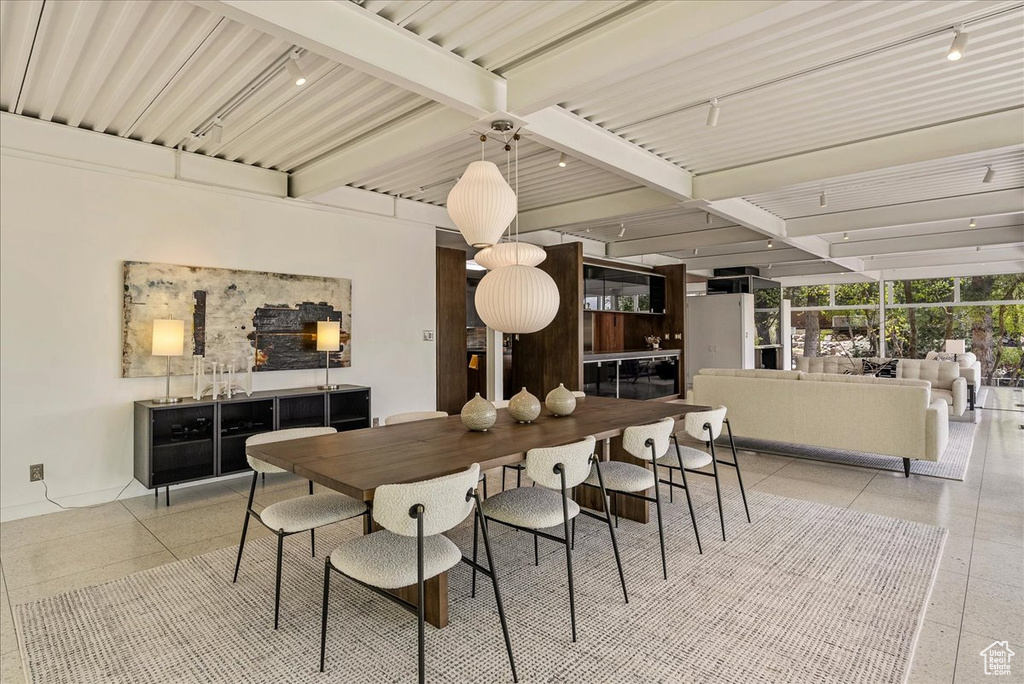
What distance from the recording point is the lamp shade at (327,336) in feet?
16.3

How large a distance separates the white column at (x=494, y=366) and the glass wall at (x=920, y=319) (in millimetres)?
10498

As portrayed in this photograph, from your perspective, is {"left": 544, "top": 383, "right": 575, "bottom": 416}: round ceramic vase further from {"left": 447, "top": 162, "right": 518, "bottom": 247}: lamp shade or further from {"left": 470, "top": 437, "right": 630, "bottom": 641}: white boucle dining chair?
{"left": 447, "top": 162, "right": 518, "bottom": 247}: lamp shade

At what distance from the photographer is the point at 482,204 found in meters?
2.94

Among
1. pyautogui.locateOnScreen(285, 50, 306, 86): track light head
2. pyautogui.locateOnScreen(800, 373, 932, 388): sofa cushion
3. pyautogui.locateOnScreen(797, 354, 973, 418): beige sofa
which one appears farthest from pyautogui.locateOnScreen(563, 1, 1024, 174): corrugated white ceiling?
pyautogui.locateOnScreen(797, 354, 973, 418): beige sofa

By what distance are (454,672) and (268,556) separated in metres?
1.60

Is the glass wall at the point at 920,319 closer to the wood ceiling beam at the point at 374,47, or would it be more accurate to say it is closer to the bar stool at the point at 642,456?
the bar stool at the point at 642,456

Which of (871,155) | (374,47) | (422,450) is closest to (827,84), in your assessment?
(871,155)

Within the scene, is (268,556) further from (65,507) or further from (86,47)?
(86,47)

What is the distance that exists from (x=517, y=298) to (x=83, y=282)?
3.37 metres

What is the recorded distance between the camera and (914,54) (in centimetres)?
299

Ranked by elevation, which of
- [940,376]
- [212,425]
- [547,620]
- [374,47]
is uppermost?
[374,47]

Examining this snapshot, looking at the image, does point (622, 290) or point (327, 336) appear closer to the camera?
point (327, 336)

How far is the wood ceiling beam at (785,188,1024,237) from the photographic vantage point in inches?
234

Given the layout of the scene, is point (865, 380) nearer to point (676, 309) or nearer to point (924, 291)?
point (676, 309)
